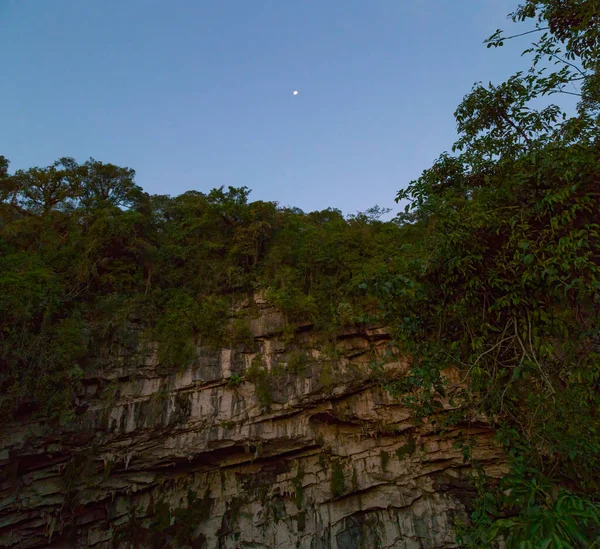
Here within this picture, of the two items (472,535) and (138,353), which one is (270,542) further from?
(472,535)

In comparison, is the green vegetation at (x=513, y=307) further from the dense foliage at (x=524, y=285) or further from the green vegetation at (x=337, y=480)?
the green vegetation at (x=337, y=480)

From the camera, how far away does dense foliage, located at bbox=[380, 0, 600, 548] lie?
7.33 ft

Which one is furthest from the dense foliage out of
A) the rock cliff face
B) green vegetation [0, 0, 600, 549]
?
the rock cliff face

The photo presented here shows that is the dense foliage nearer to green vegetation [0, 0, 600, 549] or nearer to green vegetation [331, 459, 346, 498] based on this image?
green vegetation [0, 0, 600, 549]

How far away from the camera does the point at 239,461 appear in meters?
9.78

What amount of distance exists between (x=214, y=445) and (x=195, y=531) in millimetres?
2098

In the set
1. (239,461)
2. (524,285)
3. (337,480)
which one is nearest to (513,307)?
(524,285)

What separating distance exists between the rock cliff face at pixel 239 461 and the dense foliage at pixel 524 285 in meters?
7.02

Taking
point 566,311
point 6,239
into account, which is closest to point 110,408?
point 6,239

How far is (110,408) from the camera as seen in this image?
9.44 m

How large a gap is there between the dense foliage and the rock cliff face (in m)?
7.02

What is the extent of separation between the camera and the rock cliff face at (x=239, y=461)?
8.84m

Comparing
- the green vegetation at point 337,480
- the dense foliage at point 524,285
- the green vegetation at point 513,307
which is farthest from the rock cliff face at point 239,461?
the dense foliage at point 524,285

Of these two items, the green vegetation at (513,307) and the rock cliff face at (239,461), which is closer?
the green vegetation at (513,307)
